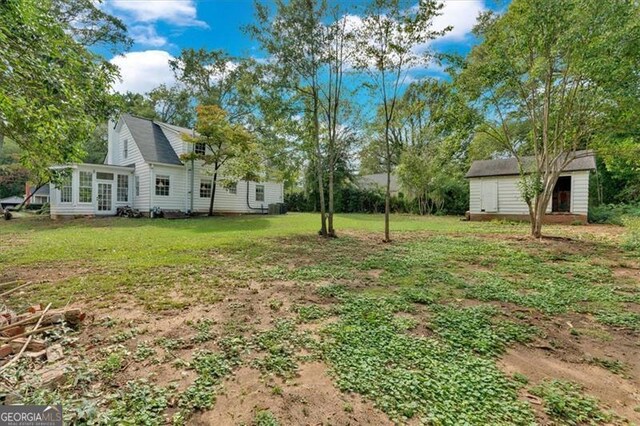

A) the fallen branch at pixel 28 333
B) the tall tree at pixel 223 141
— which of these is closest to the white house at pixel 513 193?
the tall tree at pixel 223 141

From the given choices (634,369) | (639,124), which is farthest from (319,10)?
(634,369)

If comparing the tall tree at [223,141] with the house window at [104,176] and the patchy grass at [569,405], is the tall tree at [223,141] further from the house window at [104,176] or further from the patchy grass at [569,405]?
the patchy grass at [569,405]

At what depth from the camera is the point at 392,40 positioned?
824cm

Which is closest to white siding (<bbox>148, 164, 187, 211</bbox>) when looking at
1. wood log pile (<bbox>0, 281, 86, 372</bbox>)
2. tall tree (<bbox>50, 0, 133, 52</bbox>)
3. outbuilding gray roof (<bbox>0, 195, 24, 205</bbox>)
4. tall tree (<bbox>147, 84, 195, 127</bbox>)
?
tall tree (<bbox>50, 0, 133, 52</bbox>)

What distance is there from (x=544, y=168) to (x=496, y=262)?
5000 millimetres

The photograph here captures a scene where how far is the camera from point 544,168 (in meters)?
9.33

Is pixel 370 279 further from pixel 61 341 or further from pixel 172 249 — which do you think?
pixel 172 249

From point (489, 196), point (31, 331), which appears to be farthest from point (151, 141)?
point (489, 196)

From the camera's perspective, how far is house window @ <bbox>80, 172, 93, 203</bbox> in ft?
49.1

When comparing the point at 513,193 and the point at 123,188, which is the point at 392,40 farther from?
the point at 123,188

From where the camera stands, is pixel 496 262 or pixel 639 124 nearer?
pixel 496 262

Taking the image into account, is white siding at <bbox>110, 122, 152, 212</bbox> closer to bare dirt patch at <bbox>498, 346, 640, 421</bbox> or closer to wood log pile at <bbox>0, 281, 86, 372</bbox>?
wood log pile at <bbox>0, 281, 86, 372</bbox>

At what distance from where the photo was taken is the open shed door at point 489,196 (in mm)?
16266

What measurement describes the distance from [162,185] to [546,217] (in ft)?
62.9
